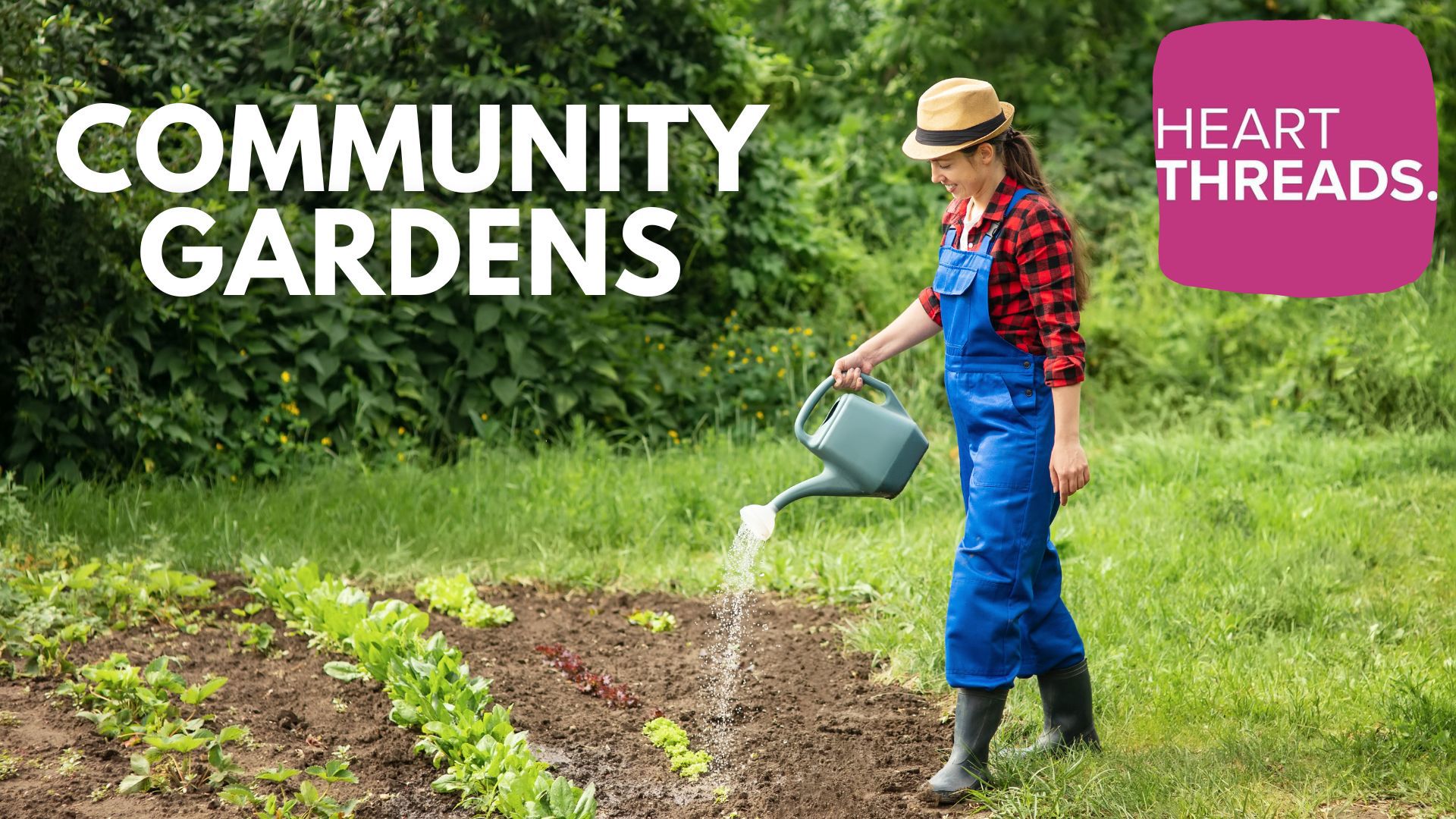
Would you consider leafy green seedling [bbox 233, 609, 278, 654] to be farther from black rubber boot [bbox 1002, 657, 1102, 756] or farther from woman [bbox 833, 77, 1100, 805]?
black rubber boot [bbox 1002, 657, 1102, 756]

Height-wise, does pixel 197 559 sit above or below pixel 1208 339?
below

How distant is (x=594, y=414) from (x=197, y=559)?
2.41 meters

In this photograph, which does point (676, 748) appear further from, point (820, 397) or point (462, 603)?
point (462, 603)

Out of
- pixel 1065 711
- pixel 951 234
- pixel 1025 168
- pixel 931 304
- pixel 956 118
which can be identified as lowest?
pixel 1065 711

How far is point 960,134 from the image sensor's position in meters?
3.25

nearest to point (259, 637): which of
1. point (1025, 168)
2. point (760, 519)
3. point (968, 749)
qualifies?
point (760, 519)

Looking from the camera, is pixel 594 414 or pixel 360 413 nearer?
pixel 360 413

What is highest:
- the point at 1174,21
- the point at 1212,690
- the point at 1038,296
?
the point at 1174,21

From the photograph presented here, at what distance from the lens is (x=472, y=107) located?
721 cm

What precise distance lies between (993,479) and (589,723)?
57.0 inches

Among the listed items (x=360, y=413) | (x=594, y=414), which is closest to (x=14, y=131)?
A: (x=360, y=413)

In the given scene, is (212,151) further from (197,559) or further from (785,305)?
(785,305)

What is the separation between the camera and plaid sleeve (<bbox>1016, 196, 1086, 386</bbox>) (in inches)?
123

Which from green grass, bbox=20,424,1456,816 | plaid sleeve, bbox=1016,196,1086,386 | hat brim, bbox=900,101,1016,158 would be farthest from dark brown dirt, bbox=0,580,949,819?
hat brim, bbox=900,101,1016,158
